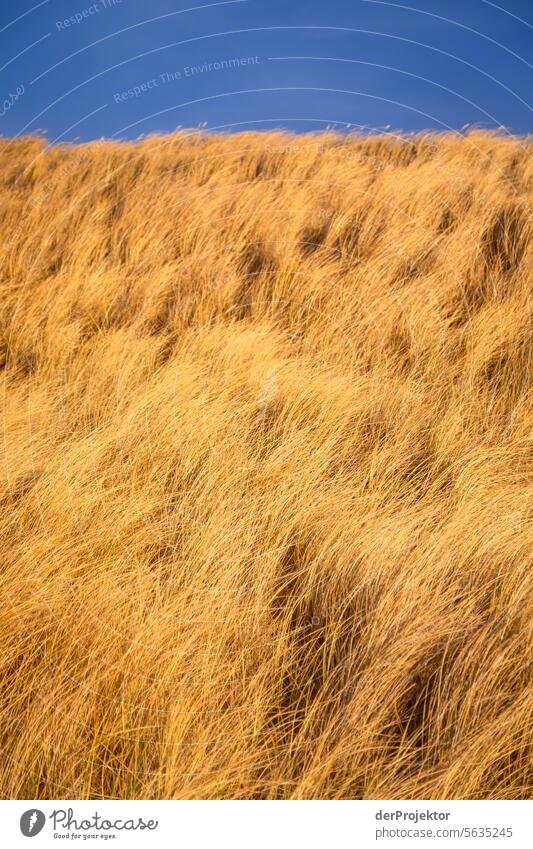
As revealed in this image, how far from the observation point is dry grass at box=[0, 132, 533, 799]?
1.65 m

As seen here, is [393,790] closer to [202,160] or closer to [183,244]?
[183,244]

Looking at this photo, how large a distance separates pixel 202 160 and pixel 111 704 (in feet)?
16.5

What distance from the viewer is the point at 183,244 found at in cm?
443

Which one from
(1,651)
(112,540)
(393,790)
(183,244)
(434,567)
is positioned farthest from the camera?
(183,244)
